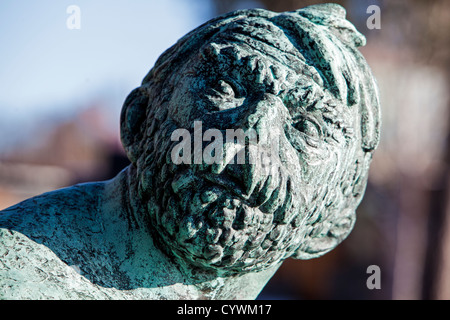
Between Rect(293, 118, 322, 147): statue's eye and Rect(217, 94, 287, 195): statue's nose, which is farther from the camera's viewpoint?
Rect(293, 118, 322, 147): statue's eye

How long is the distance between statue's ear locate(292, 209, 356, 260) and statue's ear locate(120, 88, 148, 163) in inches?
29.6

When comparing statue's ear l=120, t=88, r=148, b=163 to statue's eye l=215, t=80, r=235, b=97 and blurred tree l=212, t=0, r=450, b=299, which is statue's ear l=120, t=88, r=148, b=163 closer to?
statue's eye l=215, t=80, r=235, b=97

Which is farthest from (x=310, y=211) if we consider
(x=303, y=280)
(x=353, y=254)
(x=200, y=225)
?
(x=303, y=280)

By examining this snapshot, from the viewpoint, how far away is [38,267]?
1520 millimetres

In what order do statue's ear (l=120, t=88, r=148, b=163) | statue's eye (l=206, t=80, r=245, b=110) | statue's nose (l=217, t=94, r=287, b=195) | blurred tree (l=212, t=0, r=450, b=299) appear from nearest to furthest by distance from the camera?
statue's nose (l=217, t=94, r=287, b=195) < statue's eye (l=206, t=80, r=245, b=110) < statue's ear (l=120, t=88, r=148, b=163) < blurred tree (l=212, t=0, r=450, b=299)

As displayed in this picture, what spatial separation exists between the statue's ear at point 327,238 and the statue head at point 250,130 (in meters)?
0.17

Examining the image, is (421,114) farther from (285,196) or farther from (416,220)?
(285,196)

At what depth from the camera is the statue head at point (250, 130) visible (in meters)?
1.49

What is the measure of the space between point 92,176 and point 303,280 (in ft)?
18.3

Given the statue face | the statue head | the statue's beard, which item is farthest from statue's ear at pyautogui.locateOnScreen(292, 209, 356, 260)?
the statue's beard

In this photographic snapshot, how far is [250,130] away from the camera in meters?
1.48

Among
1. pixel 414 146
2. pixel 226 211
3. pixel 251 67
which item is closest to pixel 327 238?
pixel 226 211

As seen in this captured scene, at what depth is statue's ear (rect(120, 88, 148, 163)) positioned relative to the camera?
5.92 ft

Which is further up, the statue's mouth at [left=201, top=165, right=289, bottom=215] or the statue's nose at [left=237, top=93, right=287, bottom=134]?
the statue's nose at [left=237, top=93, right=287, bottom=134]
